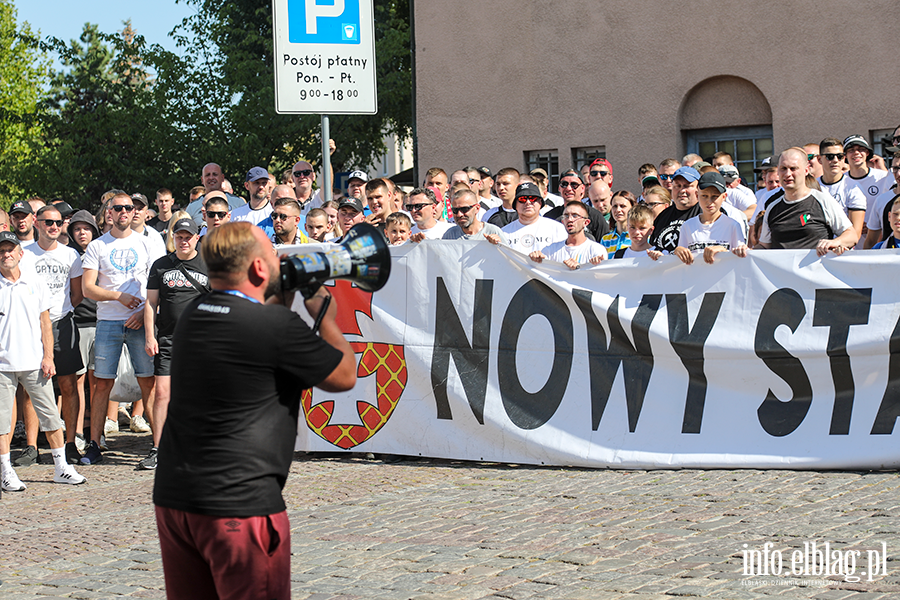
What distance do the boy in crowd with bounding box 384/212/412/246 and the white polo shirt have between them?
9.04 ft

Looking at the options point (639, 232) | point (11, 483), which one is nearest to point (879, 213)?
point (639, 232)

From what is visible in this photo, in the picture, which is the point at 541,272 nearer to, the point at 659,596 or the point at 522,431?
the point at 522,431

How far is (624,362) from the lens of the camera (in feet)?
26.2

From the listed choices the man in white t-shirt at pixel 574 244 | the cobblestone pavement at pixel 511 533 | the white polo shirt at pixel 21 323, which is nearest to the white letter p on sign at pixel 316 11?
the man in white t-shirt at pixel 574 244

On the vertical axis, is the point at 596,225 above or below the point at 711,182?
below

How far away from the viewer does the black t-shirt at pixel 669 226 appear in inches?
336

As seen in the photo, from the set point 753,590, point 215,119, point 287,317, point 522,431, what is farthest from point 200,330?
point 215,119

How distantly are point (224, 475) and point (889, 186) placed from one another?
25.2 ft

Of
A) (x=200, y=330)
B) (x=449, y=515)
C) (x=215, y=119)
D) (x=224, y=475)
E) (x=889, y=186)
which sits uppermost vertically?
(x=215, y=119)

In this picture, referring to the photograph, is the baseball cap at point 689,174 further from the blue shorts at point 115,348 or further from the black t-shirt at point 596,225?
the blue shorts at point 115,348

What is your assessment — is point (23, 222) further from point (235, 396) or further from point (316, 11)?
point (235, 396)

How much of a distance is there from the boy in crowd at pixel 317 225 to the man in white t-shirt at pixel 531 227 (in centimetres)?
171

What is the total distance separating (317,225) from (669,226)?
317 centimetres

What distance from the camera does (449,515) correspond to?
6.61 meters
